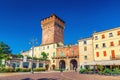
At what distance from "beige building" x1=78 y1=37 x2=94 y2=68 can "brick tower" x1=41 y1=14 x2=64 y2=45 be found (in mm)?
17565

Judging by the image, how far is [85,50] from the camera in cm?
4800

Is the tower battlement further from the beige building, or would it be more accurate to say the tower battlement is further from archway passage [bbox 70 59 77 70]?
the beige building

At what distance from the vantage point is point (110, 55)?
40281 millimetres

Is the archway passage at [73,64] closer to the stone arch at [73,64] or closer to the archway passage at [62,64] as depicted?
the stone arch at [73,64]

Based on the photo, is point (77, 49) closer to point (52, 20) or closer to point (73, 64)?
point (73, 64)

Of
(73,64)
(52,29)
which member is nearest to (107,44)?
(73,64)

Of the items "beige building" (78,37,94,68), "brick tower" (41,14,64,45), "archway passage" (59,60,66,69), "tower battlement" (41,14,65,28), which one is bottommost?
"archway passage" (59,60,66,69)

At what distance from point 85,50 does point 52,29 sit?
23.2 m

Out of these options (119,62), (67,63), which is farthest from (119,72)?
(67,63)

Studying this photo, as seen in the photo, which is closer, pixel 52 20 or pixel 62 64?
pixel 62 64

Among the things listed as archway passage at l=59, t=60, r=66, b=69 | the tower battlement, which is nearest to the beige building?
archway passage at l=59, t=60, r=66, b=69

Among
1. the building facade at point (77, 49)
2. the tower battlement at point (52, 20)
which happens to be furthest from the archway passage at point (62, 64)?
the tower battlement at point (52, 20)

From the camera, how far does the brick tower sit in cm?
6512

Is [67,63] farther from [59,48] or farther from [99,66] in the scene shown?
[99,66]
